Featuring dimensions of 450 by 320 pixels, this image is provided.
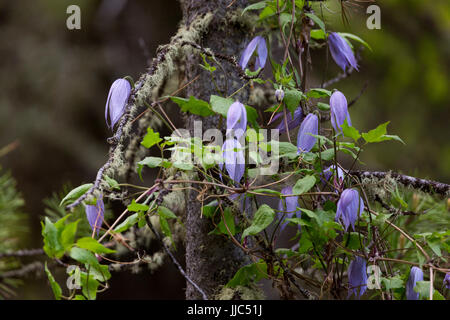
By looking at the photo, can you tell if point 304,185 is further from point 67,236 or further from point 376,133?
point 67,236

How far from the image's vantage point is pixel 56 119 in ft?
6.04

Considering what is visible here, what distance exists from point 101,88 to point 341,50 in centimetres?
145

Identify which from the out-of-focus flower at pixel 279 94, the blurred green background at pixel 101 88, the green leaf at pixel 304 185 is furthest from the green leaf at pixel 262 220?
the blurred green background at pixel 101 88

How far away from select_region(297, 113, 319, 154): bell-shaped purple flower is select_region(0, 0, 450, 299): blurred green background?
97 cm

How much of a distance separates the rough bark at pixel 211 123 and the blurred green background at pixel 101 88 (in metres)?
0.84

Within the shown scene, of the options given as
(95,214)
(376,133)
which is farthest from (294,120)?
(95,214)

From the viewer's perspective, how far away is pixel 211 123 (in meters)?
0.69

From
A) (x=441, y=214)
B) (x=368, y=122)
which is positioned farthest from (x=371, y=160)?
(x=441, y=214)

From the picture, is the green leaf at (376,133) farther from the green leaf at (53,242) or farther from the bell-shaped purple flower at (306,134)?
the green leaf at (53,242)

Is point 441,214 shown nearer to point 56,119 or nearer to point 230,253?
point 230,253

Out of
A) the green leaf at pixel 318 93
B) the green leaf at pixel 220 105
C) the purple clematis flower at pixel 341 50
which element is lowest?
the green leaf at pixel 220 105

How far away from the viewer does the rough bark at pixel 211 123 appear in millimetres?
666

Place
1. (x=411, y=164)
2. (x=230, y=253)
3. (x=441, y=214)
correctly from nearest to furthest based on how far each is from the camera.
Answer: (x=230, y=253), (x=441, y=214), (x=411, y=164)
